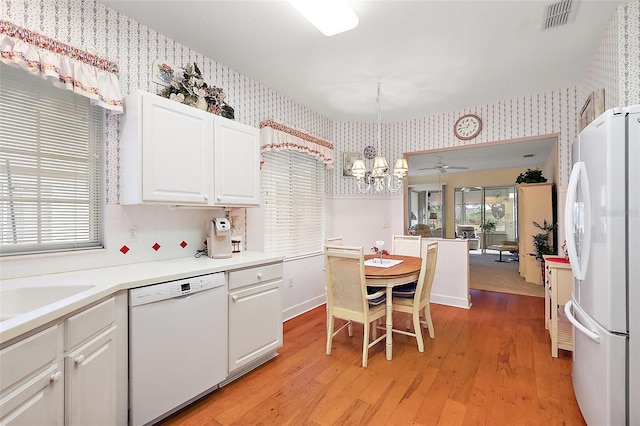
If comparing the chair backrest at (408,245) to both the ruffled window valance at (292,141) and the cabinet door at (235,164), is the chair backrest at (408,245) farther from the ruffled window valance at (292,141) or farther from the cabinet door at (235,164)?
the cabinet door at (235,164)

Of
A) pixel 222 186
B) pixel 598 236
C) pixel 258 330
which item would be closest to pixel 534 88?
pixel 598 236

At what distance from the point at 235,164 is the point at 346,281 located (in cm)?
138

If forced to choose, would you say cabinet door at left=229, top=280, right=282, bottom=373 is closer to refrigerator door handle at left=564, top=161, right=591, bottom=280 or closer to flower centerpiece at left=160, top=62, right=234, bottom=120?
flower centerpiece at left=160, top=62, right=234, bottom=120

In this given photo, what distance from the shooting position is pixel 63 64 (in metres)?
1.79

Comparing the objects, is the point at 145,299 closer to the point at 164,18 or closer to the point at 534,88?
the point at 164,18

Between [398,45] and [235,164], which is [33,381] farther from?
[398,45]

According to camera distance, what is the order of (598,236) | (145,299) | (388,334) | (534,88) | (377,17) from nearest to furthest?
(598,236), (145,299), (377,17), (388,334), (534,88)

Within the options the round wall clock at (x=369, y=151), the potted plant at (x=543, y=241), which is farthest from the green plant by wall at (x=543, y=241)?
the round wall clock at (x=369, y=151)

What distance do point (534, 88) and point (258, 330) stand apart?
3.93m

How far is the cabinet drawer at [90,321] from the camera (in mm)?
1247

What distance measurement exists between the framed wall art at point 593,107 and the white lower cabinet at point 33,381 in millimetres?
3811

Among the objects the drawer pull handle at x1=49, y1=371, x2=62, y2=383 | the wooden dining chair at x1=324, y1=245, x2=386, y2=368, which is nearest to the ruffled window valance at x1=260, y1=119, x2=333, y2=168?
the wooden dining chair at x1=324, y1=245, x2=386, y2=368

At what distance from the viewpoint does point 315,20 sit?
2016mm

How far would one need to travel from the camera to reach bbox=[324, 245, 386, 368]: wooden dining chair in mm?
2385
